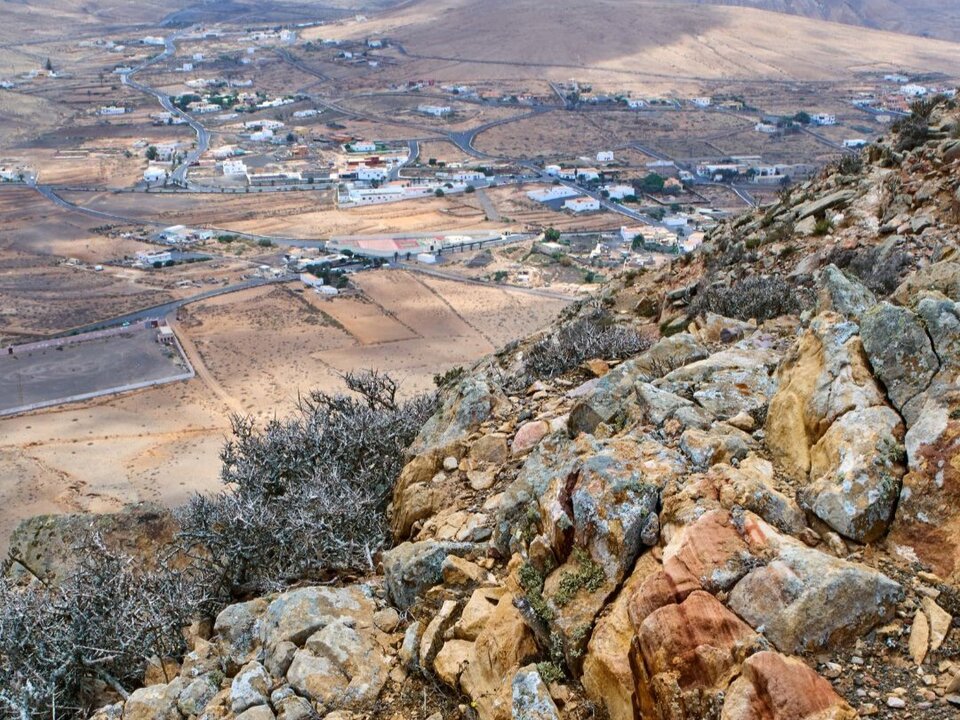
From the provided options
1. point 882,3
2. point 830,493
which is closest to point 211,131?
point 830,493

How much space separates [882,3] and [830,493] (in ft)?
562

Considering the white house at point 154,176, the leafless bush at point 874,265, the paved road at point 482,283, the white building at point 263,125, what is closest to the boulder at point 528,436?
the leafless bush at point 874,265

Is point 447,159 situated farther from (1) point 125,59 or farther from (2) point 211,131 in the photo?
(1) point 125,59

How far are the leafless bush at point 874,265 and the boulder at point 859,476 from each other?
470cm

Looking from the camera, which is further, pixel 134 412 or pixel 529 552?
pixel 134 412

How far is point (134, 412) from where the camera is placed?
27484 mm

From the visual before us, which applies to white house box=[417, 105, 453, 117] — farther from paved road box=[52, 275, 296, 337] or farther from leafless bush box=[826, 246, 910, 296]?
leafless bush box=[826, 246, 910, 296]

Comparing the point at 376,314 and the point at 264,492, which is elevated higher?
the point at 264,492

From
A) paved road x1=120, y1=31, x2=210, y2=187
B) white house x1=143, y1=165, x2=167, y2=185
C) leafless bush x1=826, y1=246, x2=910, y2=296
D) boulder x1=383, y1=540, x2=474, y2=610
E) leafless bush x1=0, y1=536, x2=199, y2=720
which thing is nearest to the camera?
boulder x1=383, y1=540, x2=474, y2=610

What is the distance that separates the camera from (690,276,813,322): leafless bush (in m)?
9.27

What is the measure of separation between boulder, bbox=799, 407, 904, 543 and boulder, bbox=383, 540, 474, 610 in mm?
2310

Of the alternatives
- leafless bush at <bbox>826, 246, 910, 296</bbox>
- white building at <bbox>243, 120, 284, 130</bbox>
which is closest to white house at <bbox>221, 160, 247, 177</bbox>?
white building at <bbox>243, 120, 284, 130</bbox>

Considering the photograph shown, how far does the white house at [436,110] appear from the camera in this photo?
82.0m

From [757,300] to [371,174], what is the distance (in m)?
54.9
